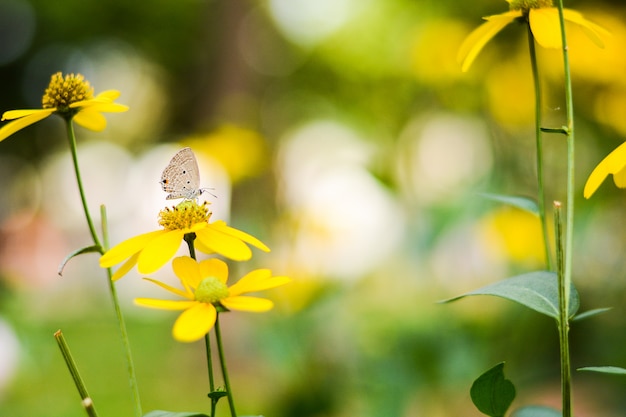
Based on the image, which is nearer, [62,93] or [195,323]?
[195,323]

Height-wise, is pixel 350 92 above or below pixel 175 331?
above

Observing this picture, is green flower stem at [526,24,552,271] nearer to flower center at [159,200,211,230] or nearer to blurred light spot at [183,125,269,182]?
flower center at [159,200,211,230]

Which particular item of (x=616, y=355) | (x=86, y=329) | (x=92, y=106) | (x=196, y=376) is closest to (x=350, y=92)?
(x=86, y=329)

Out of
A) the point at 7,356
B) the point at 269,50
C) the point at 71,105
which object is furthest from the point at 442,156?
the point at 71,105

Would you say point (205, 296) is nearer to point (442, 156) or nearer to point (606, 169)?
point (606, 169)

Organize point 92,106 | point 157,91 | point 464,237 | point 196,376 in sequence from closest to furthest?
1. point 92,106
2. point 464,237
3. point 196,376
4. point 157,91

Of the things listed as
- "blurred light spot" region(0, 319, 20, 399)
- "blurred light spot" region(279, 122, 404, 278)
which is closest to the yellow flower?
"blurred light spot" region(279, 122, 404, 278)

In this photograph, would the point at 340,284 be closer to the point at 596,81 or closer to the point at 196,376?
the point at 596,81
